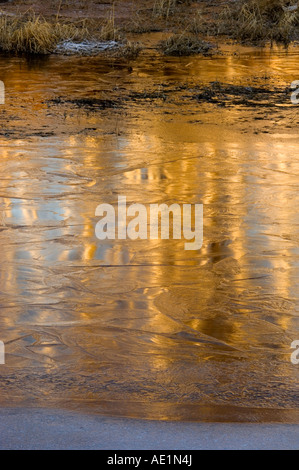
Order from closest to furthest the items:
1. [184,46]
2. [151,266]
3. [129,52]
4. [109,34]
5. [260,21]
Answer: [151,266] < [129,52] < [184,46] < [109,34] < [260,21]

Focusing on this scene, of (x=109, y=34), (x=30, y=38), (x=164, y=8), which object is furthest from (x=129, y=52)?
(x=164, y=8)

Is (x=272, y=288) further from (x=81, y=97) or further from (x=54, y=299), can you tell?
(x=81, y=97)

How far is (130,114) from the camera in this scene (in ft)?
37.3

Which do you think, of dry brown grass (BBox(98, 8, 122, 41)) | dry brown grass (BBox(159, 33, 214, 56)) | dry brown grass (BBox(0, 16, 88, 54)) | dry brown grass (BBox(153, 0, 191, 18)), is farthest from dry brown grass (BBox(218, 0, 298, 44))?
dry brown grass (BBox(0, 16, 88, 54))

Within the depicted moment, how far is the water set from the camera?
14.5 ft

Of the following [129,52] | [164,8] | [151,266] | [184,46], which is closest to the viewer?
[151,266]

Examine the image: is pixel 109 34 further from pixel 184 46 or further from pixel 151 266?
pixel 151 266

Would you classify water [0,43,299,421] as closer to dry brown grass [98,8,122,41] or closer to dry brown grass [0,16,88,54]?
dry brown grass [0,16,88,54]

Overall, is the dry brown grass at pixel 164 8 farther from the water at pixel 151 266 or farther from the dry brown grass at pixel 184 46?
the water at pixel 151 266

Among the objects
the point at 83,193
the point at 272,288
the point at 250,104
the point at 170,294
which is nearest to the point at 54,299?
the point at 170,294

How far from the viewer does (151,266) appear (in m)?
6.21

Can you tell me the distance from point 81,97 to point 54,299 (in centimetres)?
752

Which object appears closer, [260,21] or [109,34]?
[109,34]

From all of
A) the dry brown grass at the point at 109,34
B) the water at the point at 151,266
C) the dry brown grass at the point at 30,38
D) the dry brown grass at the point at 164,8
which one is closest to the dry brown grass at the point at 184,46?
the dry brown grass at the point at 109,34
